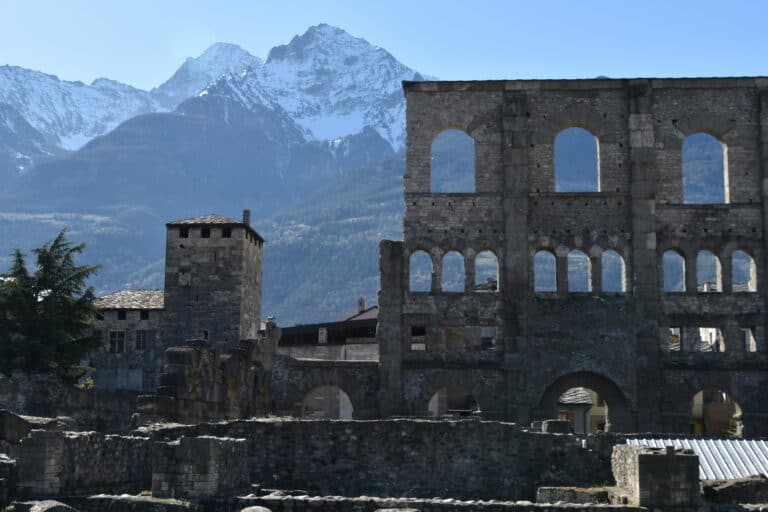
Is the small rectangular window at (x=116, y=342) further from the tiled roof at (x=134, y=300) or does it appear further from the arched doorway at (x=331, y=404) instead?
the arched doorway at (x=331, y=404)

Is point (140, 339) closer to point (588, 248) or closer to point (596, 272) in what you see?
point (596, 272)

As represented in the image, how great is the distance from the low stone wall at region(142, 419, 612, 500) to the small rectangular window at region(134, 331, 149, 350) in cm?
4202

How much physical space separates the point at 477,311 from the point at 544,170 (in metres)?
6.61

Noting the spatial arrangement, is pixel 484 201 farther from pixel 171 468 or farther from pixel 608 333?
pixel 171 468

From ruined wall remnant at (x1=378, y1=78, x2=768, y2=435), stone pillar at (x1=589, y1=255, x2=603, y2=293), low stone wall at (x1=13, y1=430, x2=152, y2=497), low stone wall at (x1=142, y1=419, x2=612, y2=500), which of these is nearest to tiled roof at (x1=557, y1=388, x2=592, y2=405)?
ruined wall remnant at (x1=378, y1=78, x2=768, y2=435)

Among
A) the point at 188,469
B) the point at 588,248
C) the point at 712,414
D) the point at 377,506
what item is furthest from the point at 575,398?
the point at 188,469

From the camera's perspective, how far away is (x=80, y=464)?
70.2 ft

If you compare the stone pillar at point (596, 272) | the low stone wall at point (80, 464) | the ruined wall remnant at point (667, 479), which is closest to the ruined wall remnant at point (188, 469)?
the low stone wall at point (80, 464)

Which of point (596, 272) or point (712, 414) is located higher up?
point (596, 272)

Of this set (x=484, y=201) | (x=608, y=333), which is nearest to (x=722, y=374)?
(x=608, y=333)

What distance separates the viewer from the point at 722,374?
47.3 metres

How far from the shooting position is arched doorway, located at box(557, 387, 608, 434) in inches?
2532

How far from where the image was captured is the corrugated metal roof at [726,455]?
83.7 feet

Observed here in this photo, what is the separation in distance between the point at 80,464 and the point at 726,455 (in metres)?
14.6
